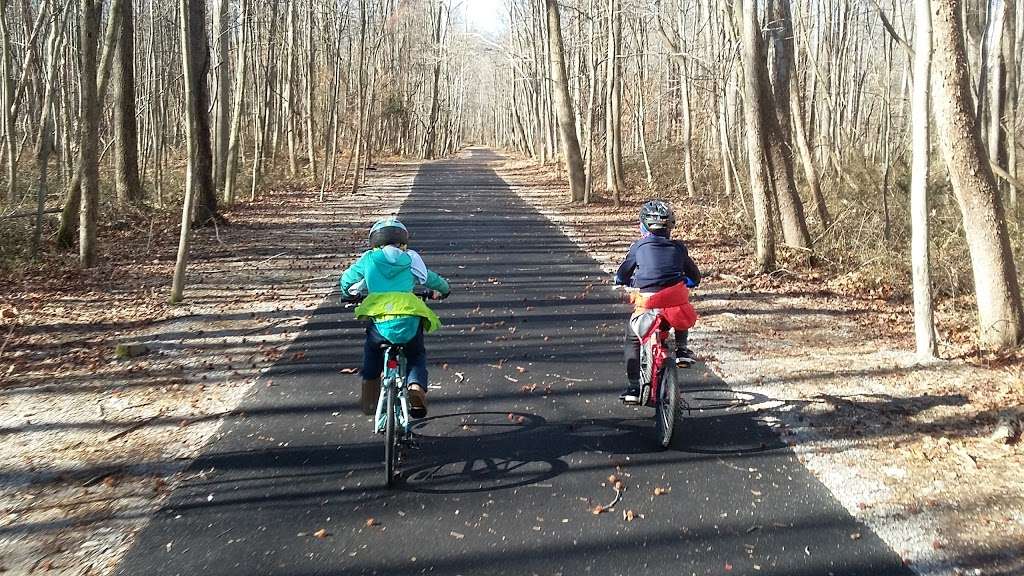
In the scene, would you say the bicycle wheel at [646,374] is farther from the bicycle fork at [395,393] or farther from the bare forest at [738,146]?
the bare forest at [738,146]

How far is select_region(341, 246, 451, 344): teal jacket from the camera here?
556 centimetres

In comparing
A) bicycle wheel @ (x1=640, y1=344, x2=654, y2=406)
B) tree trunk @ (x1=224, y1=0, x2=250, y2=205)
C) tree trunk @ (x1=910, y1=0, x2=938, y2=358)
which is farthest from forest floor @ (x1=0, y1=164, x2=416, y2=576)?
tree trunk @ (x1=910, y1=0, x2=938, y2=358)

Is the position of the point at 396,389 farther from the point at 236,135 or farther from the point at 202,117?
the point at 236,135

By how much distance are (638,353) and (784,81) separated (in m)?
10.3

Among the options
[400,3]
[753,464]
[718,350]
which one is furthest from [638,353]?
[400,3]

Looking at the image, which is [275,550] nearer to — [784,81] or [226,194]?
[784,81]

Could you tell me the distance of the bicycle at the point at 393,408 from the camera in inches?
206

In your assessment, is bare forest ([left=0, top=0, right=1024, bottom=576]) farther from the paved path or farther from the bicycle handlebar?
the bicycle handlebar

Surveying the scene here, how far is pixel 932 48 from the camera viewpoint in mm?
8219

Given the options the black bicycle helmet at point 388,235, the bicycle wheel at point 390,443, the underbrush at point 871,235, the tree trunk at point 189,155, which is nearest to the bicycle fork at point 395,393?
the bicycle wheel at point 390,443

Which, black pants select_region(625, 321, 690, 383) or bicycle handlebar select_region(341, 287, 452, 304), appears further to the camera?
black pants select_region(625, 321, 690, 383)

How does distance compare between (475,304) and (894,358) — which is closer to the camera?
(894,358)

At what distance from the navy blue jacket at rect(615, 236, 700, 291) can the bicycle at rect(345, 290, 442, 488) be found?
6.24 ft

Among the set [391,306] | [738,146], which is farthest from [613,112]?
[391,306]
